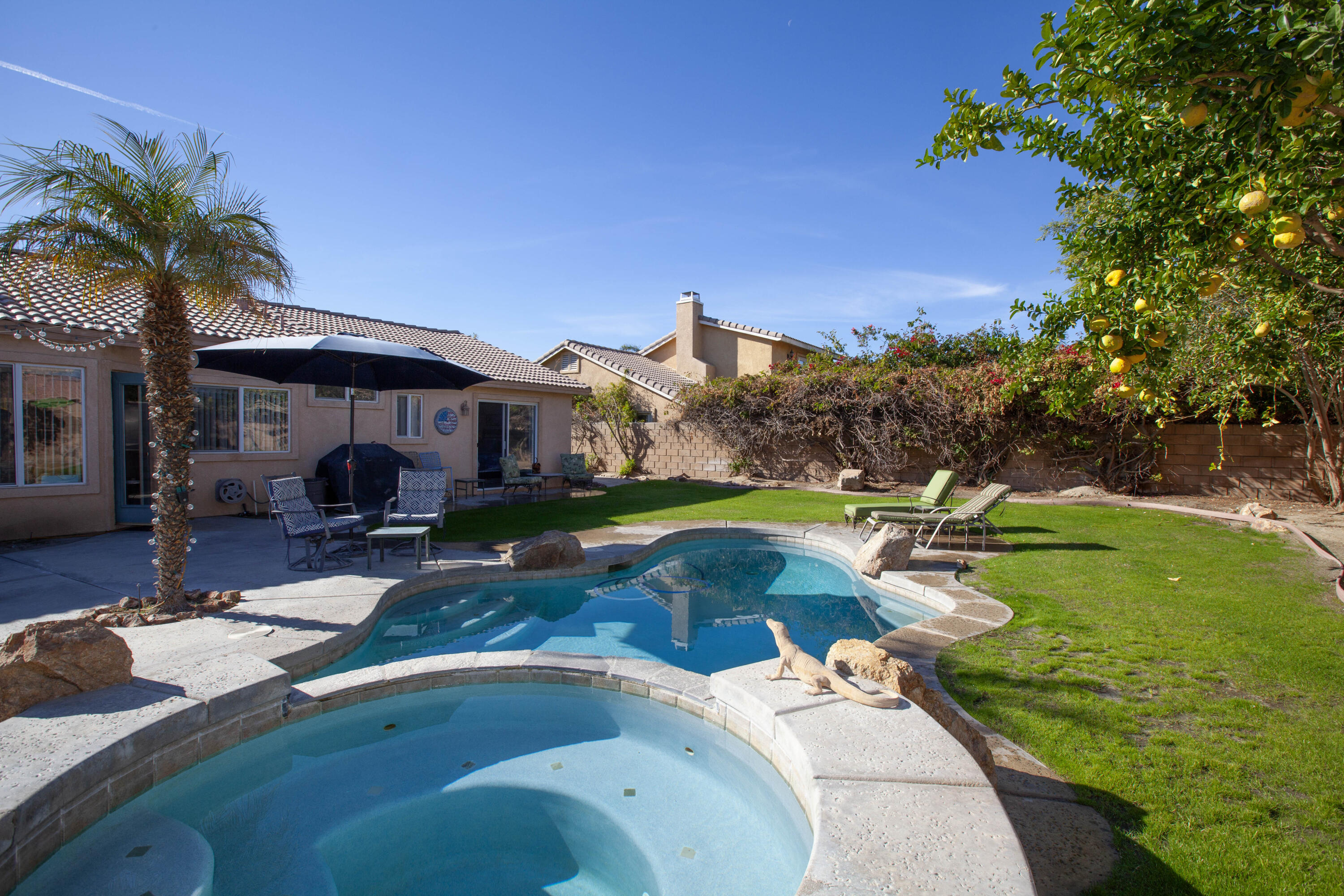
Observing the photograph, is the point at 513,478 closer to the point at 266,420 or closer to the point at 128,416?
the point at 266,420

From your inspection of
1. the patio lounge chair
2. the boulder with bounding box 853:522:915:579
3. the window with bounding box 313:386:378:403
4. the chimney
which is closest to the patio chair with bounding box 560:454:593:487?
the window with bounding box 313:386:378:403

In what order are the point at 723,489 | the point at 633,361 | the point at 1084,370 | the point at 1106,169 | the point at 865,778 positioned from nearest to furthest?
the point at 865,778, the point at 1106,169, the point at 1084,370, the point at 723,489, the point at 633,361

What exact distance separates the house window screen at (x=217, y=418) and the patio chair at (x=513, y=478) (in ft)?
17.6

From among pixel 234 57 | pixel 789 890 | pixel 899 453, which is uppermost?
pixel 234 57

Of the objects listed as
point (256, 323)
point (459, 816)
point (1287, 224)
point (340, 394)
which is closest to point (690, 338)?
point (340, 394)

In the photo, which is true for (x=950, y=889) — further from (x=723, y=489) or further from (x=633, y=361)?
(x=633, y=361)

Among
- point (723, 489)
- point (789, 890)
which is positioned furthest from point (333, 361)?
point (723, 489)

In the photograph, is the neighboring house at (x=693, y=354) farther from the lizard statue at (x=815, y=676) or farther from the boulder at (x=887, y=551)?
the lizard statue at (x=815, y=676)

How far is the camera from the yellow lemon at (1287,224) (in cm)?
229

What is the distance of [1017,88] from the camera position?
274 cm

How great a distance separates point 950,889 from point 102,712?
4.23 meters

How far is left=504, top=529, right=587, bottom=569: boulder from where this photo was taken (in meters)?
7.66

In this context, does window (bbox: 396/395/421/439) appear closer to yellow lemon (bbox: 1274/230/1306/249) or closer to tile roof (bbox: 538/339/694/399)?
tile roof (bbox: 538/339/694/399)

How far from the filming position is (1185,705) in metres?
3.94
